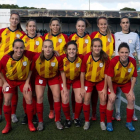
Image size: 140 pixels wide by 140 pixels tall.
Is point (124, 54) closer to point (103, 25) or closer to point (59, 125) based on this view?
point (103, 25)

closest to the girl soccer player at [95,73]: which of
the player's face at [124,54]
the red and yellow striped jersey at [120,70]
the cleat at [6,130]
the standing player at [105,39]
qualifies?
the red and yellow striped jersey at [120,70]

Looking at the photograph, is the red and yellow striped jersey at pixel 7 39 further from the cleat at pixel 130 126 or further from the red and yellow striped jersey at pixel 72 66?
the cleat at pixel 130 126

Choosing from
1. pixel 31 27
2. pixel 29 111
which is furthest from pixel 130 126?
pixel 31 27

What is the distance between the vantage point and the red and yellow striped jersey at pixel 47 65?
9.59ft

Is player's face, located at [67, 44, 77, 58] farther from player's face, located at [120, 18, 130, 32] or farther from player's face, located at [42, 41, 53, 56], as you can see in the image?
player's face, located at [120, 18, 130, 32]

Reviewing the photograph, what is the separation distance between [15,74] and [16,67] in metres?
0.12

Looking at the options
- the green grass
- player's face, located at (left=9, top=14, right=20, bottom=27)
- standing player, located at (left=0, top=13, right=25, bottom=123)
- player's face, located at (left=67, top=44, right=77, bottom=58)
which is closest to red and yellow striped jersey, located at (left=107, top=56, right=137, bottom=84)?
player's face, located at (left=67, top=44, right=77, bottom=58)

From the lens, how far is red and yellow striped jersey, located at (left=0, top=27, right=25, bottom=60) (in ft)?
10.9

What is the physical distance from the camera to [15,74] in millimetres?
2830

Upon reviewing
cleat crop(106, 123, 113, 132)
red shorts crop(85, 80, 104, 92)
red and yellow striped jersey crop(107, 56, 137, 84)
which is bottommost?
cleat crop(106, 123, 113, 132)

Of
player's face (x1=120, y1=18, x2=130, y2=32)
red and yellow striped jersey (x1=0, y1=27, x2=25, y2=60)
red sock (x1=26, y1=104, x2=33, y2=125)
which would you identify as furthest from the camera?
red and yellow striped jersey (x1=0, y1=27, x2=25, y2=60)

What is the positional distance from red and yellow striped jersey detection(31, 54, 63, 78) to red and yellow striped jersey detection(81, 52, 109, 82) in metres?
0.37

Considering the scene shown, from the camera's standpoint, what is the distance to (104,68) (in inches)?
115

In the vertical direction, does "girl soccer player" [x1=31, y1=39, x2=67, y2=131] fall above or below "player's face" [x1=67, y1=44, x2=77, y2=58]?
below
